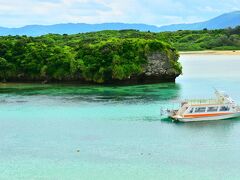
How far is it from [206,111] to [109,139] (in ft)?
39.6

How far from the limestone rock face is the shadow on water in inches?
98.4

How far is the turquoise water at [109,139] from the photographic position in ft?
108

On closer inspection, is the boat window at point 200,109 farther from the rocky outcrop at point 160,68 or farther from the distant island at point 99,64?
the rocky outcrop at point 160,68

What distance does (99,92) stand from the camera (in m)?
69.3

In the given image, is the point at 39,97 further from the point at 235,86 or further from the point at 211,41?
the point at 211,41

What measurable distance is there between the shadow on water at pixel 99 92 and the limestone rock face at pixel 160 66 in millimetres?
2499

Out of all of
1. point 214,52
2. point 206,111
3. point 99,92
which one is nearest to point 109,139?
point 206,111

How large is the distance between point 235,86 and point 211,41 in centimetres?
9055

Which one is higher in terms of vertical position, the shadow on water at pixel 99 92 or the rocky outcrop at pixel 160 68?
the rocky outcrop at pixel 160 68

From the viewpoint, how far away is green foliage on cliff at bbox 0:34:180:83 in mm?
78019

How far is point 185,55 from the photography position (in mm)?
158875

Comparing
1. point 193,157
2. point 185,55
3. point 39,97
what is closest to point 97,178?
point 193,157

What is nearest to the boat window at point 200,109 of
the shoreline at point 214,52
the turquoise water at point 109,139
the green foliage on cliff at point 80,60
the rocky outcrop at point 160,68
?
the turquoise water at point 109,139

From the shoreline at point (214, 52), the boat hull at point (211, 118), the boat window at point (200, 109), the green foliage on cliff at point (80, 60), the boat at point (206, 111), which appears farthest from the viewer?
the shoreline at point (214, 52)
